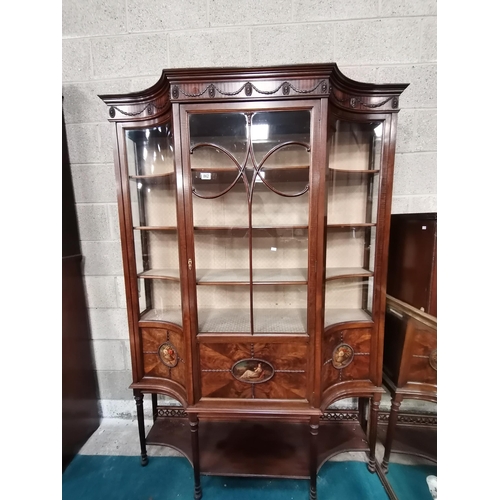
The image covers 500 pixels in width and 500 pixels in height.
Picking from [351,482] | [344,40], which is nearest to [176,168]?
[344,40]

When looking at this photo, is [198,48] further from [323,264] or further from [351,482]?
[351,482]

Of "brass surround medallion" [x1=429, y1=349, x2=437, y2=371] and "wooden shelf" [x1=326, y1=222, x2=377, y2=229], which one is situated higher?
"wooden shelf" [x1=326, y1=222, x2=377, y2=229]

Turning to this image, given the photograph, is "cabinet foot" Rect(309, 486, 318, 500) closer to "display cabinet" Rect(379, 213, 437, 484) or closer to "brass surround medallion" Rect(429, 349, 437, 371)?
"display cabinet" Rect(379, 213, 437, 484)

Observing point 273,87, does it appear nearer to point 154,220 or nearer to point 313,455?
point 154,220

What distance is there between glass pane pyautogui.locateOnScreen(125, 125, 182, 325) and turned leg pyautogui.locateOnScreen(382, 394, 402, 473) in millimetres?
1180

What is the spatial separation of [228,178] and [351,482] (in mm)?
1737

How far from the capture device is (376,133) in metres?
1.18

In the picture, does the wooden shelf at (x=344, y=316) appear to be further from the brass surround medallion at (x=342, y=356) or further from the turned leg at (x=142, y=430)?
the turned leg at (x=142, y=430)

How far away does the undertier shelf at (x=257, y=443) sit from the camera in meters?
1.29

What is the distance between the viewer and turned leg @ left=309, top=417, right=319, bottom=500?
1141 millimetres

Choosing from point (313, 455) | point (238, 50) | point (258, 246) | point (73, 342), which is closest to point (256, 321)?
point (258, 246)

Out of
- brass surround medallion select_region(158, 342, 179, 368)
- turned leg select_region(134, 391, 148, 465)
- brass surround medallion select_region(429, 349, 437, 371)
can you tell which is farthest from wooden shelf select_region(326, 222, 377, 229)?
turned leg select_region(134, 391, 148, 465)

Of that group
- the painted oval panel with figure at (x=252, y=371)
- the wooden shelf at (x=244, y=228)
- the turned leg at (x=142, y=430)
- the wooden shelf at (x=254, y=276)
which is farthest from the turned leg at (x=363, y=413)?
the turned leg at (x=142, y=430)

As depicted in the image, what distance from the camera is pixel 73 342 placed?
152cm
